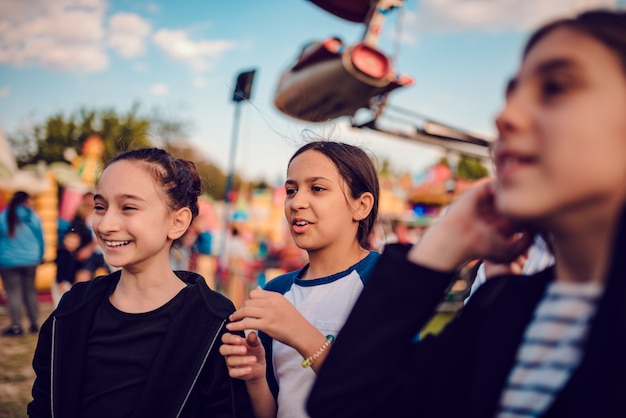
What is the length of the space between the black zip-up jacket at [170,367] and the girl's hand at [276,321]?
0.34 m

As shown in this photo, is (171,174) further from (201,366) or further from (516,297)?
(516,297)

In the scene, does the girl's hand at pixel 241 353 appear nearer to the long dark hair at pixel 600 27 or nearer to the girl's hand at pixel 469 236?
the girl's hand at pixel 469 236

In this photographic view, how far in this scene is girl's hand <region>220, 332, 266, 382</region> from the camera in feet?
4.23

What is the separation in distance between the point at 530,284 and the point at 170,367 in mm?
1146

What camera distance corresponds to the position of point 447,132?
22.2 ft

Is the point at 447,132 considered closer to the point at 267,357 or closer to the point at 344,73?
the point at 344,73

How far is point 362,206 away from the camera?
195cm

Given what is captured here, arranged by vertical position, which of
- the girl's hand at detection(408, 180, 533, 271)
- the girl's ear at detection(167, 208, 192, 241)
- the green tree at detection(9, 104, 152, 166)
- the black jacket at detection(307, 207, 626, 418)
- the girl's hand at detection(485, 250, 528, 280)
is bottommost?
the green tree at detection(9, 104, 152, 166)

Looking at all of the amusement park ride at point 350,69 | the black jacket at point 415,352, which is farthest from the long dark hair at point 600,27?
the amusement park ride at point 350,69

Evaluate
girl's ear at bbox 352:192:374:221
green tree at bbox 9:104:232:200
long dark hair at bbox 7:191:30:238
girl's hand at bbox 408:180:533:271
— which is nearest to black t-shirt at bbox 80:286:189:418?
girl's ear at bbox 352:192:374:221

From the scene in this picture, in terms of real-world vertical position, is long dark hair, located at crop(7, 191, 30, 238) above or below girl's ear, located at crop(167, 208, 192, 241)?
below

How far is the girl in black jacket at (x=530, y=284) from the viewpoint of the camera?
646 mm

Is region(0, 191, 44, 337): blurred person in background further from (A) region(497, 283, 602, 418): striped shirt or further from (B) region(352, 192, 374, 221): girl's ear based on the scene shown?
(A) region(497, 283, 602, 418): striped shirt

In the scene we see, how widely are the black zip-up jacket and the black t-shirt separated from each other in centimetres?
4
